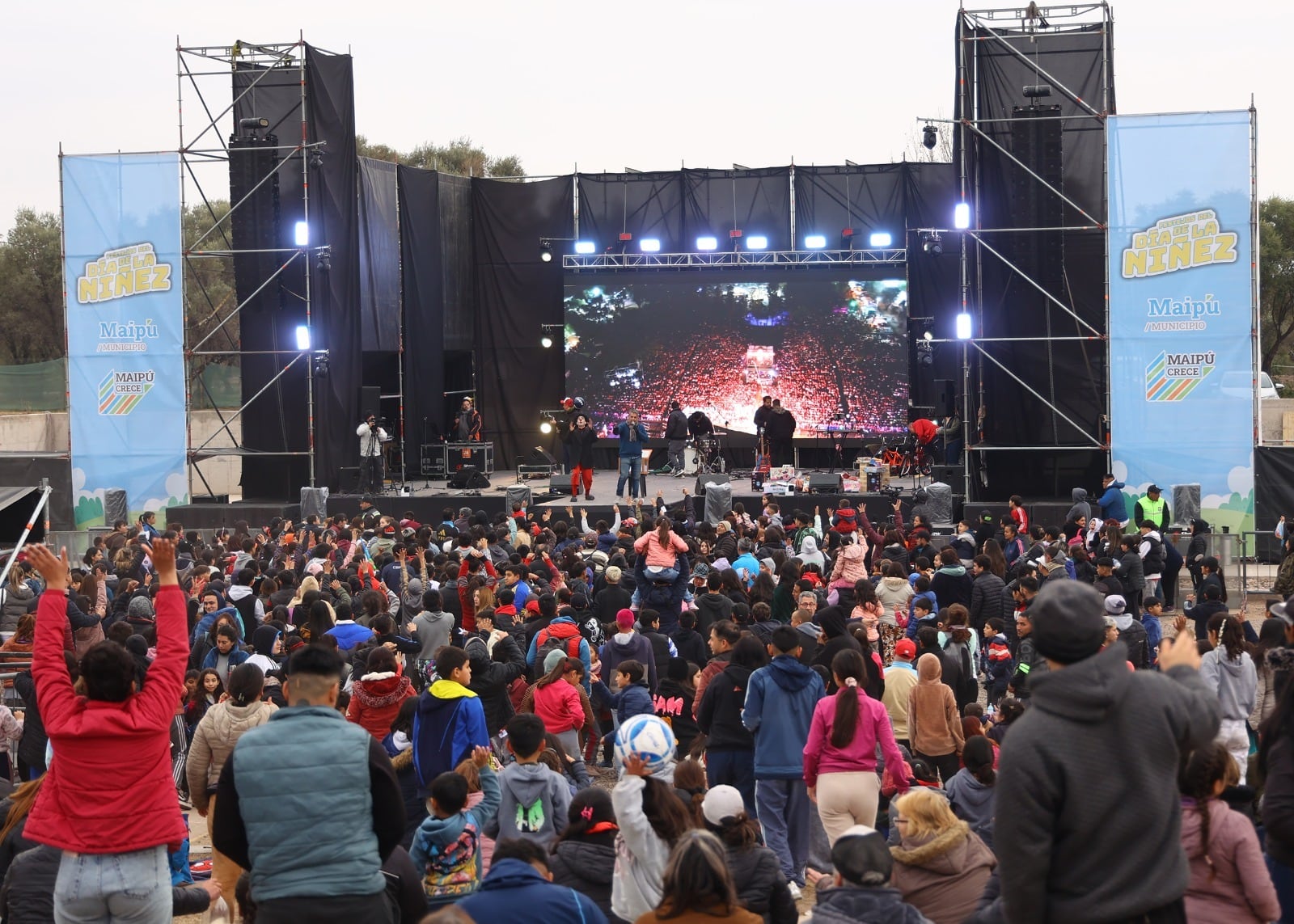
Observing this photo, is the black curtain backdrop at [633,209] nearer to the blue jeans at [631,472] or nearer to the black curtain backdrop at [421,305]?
the black curtain backdrop at [421,305]

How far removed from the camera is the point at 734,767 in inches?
284

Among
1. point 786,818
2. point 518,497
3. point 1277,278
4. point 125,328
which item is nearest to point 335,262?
point 125,328

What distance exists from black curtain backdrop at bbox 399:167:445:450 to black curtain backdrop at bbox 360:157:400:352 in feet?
0.74

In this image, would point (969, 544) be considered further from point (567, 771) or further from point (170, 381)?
point (170, 381)

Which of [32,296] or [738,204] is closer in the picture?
[738,204]

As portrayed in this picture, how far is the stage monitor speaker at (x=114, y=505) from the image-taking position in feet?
71.6

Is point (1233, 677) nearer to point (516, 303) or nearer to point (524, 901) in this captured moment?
point (524, 901)

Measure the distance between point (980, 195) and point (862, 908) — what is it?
1744cm

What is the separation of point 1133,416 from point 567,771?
14.5m

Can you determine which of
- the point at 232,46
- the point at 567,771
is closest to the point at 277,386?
the point at 232,46

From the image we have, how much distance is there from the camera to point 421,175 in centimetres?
2644

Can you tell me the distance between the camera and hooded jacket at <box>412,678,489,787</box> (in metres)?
6.35

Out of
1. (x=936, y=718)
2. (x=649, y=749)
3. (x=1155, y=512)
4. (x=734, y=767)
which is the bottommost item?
(x=734, y=767)

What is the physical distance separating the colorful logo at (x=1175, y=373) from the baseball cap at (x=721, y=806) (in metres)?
16.0
